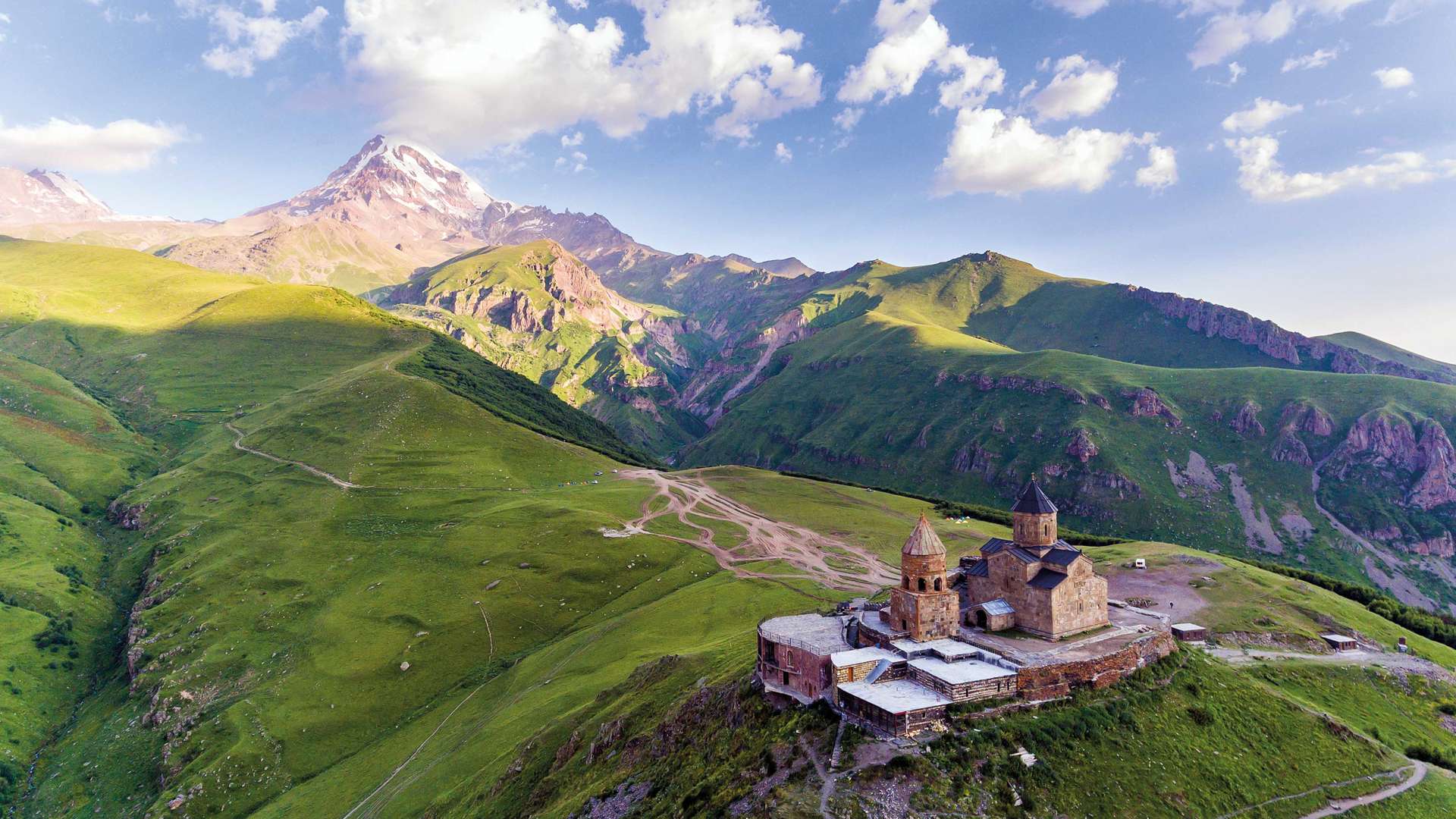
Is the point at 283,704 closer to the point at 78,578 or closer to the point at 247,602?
the point at 247,602

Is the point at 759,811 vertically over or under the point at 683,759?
over

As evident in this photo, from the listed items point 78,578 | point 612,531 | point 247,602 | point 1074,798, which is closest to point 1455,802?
point 1074,798

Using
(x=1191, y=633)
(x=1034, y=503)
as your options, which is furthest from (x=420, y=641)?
(x=1191, y=633)

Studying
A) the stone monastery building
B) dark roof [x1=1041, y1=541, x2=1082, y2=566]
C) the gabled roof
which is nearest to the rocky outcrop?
the stone monastery building

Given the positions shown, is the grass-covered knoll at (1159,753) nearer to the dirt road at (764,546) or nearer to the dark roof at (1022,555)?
the dark roof at (1022,555)

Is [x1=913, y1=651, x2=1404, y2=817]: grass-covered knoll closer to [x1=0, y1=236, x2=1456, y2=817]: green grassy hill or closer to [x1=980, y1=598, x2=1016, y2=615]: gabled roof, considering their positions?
[x1=0, y1=236, x2=1456, y2=817]: green grassy hill

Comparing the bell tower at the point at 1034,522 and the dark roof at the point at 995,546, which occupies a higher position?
the bell tower at the point at 1034,522

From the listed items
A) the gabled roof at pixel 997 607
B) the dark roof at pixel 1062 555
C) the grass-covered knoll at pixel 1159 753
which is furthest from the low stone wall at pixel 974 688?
the dark roof at pixel 1062 555
